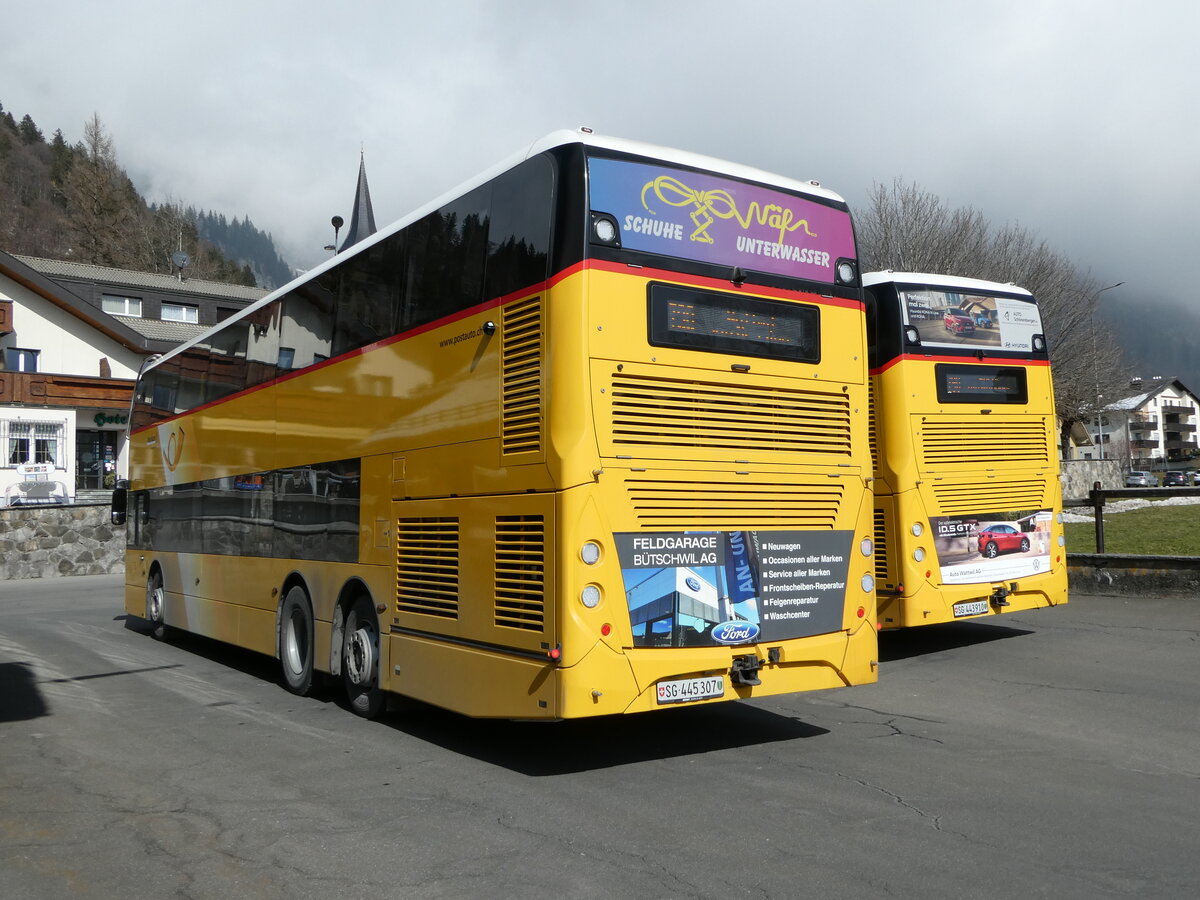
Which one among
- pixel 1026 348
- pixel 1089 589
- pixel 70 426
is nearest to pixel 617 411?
pixel 1026 348

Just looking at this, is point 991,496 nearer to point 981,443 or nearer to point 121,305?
point 981,443

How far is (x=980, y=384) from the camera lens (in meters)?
11.9

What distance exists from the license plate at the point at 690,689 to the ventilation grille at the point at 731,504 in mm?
959

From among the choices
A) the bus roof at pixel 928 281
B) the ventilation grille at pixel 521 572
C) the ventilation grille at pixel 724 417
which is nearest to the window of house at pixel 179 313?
the bus roof at pixel 928 281

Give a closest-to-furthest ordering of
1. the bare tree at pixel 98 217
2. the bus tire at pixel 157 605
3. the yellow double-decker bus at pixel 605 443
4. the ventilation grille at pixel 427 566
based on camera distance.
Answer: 1. the yellow double-decker bus at pixel 605 443
2. the ventilation grille at pixel 427 566
3. the bus tire at pixel 157 605
4. the bare tree at pixel 98 217

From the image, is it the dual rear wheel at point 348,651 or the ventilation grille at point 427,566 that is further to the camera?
the dual rear wheel at point 348,651

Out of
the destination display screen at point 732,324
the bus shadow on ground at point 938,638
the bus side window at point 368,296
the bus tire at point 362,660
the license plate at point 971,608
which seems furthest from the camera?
the bus shadow on ground at point 938,638

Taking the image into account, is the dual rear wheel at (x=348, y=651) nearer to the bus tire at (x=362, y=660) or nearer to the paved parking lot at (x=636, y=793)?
the bus tire at (x=362, y=660)

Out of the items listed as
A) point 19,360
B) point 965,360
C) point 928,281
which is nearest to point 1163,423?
point 19,360

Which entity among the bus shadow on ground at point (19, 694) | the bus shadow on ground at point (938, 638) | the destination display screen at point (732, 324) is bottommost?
the bus shadow on ground at point (19, 694)

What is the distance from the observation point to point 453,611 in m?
7.57

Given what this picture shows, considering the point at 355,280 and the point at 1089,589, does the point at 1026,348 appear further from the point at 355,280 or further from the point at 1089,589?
the point at 355,280

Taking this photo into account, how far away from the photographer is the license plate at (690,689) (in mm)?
6805

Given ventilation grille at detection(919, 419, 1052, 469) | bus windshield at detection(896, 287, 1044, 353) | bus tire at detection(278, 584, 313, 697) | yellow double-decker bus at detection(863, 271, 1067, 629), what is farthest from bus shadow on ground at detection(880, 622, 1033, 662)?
bus tire at detection(278, 584, 313, 697)
